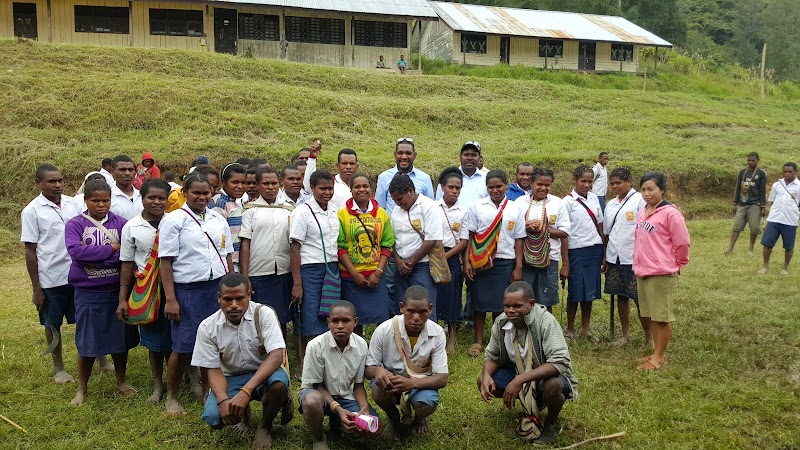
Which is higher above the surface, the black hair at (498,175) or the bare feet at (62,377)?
the black hair at (498,175)

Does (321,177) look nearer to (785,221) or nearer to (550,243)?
(550,243)

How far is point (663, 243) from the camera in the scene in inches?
214

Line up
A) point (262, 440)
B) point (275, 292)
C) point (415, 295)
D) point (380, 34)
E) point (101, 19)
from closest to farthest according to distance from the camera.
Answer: point (262, 440)
point (415, 295)
point (275, 292)
point (101, 19)
point (380, 34)

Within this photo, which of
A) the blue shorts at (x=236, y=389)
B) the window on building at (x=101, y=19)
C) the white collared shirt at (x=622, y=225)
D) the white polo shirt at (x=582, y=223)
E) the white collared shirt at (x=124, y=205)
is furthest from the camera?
the window on building at (x=101, y=19)

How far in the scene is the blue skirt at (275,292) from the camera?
5.36 meters

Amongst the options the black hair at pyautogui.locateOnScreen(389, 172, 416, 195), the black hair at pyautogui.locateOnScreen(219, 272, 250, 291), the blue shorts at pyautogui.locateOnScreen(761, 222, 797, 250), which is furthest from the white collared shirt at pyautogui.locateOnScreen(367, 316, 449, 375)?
the blue shorts at pyautogui.locateOnScreen(761, 222, 797, 250)

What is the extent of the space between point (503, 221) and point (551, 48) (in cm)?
2818

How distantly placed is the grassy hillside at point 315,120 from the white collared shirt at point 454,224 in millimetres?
8070

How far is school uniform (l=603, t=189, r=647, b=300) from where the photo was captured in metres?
6.12

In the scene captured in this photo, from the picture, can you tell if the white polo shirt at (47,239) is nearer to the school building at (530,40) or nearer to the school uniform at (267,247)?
the school uniform at (267,247)

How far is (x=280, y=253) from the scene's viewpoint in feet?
17.5

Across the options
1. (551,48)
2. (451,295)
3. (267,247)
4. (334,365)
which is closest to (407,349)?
(334,365)

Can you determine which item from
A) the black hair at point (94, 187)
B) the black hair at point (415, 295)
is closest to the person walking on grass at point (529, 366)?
the black hair at point (415, 295)

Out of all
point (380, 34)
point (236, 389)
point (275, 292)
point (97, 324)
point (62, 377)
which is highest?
point (380, 34)
